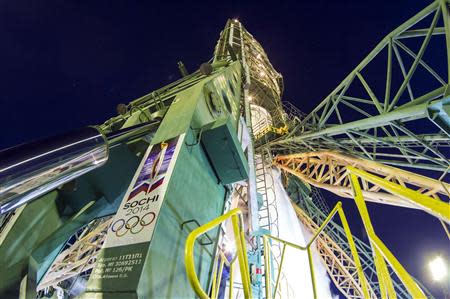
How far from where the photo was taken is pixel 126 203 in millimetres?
3006

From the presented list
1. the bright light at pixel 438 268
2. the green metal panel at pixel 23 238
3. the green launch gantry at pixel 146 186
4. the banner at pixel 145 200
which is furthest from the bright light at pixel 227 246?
the bright light at pixel 438 268

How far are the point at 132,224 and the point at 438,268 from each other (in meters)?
12.7

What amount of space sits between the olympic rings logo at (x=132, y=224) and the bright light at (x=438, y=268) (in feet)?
40.0

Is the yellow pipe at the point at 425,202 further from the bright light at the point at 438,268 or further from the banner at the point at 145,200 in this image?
the bright light at the point at 438,268

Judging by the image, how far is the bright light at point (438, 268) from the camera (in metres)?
9.28

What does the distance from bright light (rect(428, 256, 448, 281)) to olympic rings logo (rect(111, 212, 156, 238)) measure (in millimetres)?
12188

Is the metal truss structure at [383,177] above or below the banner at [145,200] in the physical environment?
above

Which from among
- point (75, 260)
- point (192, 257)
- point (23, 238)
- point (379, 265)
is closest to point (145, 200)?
point (192, 257)

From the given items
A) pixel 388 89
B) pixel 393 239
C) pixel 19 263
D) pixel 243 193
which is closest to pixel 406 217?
pixel 393 239

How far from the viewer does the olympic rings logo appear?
2592mm

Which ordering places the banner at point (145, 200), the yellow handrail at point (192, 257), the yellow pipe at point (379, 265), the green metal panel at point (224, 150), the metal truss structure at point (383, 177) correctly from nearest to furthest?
the yellow handrail at point (192, 257), the banner at point (145, 200), the yellow pipe at point (379, 265), the green metal panel at point (224, 150), the metal truss structure at point (383, 177)

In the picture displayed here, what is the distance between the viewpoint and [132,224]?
8.78ft

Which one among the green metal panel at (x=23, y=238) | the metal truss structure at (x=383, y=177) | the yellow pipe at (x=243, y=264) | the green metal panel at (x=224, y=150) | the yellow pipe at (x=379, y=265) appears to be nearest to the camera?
the yellow pipe at (x=243, y=264)

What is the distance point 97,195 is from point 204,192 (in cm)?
232
